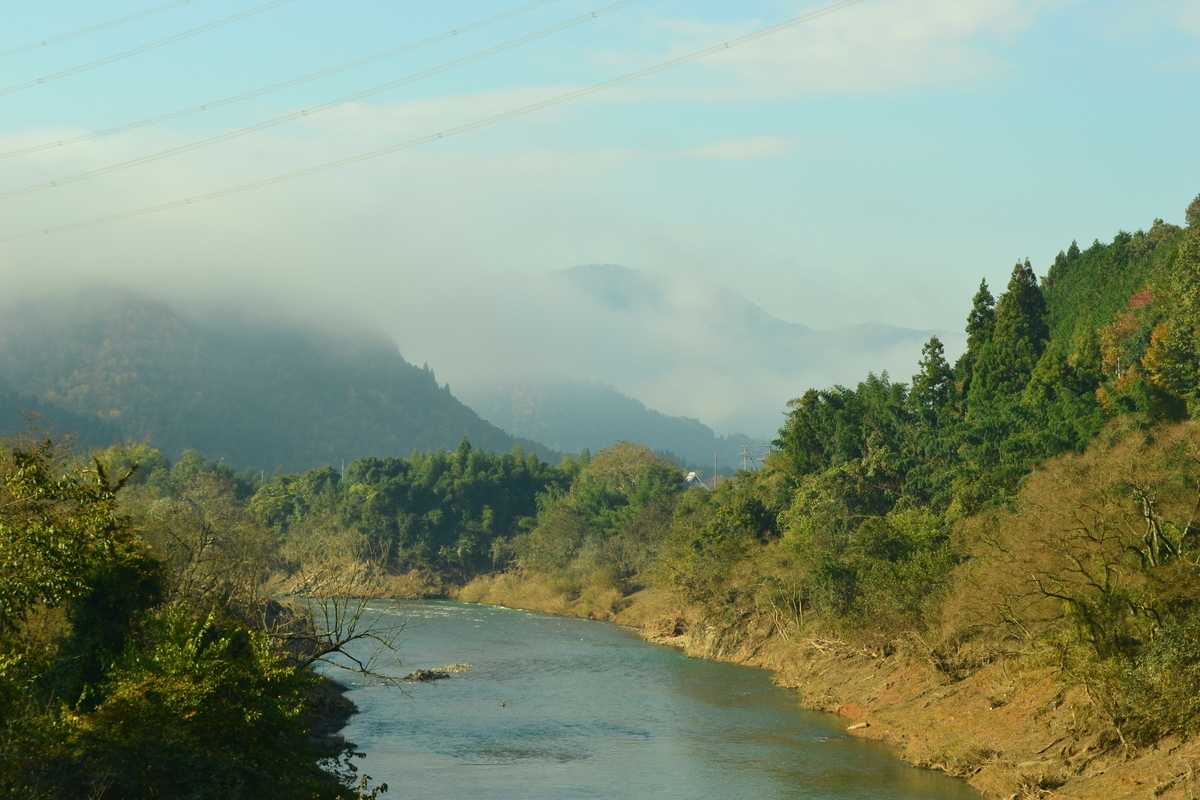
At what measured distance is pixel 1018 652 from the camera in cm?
3659

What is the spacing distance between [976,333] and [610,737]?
128ft

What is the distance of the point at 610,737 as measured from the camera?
128 feet

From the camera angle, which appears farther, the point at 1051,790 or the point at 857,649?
the point at 857,649

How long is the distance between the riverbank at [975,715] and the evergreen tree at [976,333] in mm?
20860

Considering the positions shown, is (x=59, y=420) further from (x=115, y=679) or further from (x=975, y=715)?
(x=115, y=679)

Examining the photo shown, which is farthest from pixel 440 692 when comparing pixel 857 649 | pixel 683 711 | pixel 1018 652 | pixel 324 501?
pixel 324 501

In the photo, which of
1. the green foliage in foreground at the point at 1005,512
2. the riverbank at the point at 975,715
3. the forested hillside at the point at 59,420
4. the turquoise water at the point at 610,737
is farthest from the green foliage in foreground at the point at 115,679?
the forested hillside at the point at 59,420

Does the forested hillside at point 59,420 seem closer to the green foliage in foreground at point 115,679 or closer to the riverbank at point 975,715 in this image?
the riverbank at point 975,715

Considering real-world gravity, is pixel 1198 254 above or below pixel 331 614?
above

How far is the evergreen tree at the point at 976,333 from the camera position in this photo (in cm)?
6631

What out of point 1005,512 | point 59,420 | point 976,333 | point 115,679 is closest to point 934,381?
point 976,333

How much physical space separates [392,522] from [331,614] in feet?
122

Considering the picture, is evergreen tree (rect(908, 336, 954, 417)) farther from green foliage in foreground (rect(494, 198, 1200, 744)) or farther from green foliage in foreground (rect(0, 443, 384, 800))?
green foliage in foreground (rect(0, 443, 384, 800))

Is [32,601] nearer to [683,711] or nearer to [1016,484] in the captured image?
[683,711]
